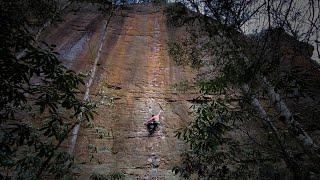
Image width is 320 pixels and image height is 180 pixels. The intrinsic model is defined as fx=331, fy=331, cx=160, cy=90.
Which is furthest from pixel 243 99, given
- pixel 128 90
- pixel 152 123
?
pixel 128 90

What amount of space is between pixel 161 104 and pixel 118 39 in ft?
22.2

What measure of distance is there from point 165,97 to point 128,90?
1826mm

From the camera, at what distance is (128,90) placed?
52.2 ft

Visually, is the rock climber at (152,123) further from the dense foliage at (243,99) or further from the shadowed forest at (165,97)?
the dense foliage at (243,99)

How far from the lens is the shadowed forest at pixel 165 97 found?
210 inches

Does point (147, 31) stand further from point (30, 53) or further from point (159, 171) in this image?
point (30, 53)

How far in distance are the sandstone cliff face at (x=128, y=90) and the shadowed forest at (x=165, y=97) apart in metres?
0.05

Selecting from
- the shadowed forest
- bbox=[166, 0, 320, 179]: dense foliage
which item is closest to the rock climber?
the shadowed forest

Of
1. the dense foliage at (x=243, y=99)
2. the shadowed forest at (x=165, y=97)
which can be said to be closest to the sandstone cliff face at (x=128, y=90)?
the shadowed forest at (x=165, y=97)

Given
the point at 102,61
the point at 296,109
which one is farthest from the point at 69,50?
the point at 296,109

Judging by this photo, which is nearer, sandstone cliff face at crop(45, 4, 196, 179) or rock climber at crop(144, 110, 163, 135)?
sandstone cliff face at crop(45, 4, 196, 179)

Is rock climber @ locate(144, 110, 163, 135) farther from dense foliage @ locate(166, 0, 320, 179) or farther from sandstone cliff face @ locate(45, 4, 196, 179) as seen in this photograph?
dense foliage @ locate(166, 0, 320, 179)

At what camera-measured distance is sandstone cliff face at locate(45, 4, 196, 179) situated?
12031mm

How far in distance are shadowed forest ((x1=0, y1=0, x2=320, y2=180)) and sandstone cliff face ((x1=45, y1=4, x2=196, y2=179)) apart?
0.18ft
